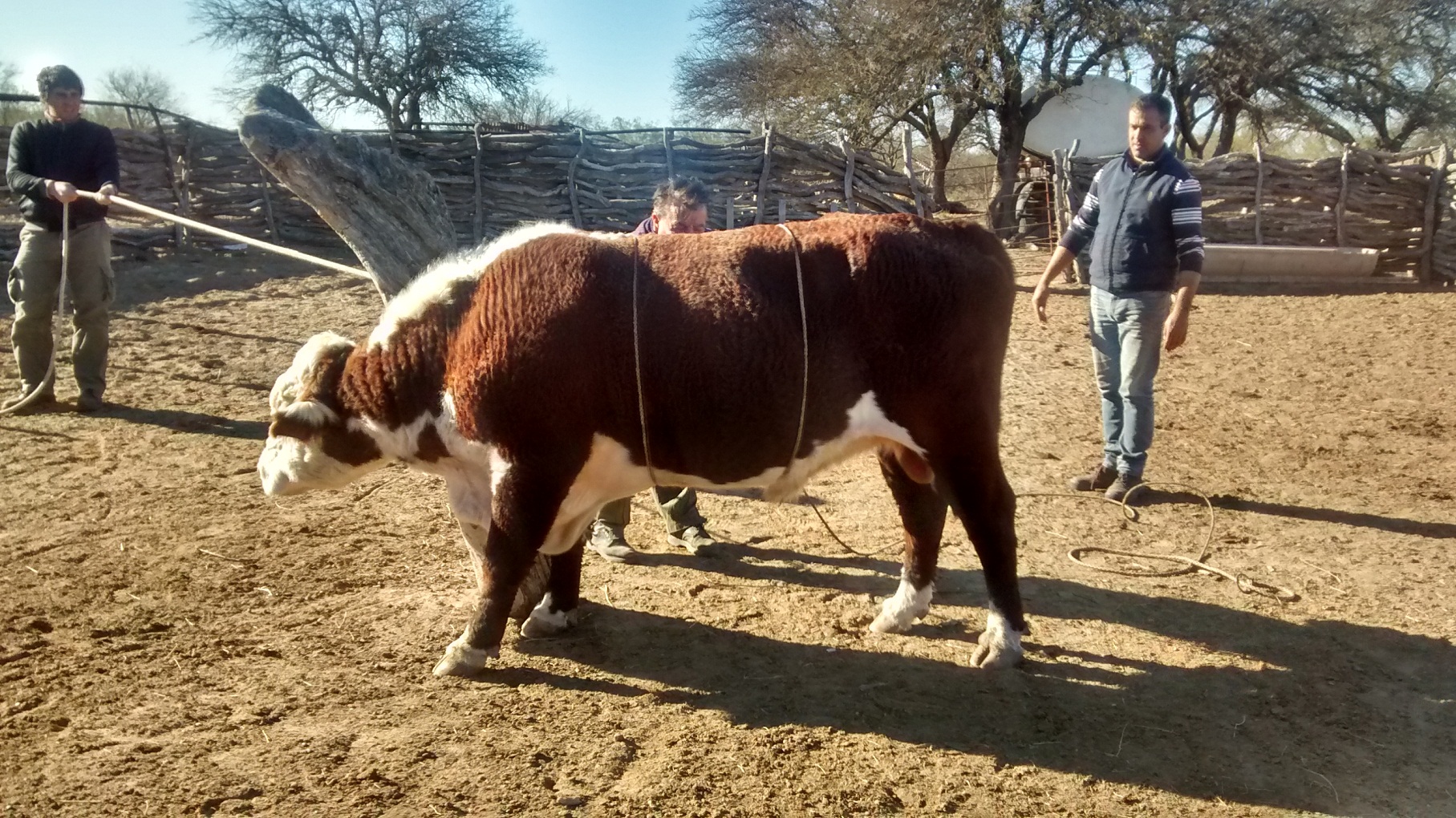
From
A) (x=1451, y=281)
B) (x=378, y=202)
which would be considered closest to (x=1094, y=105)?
(x=1451, y=281)

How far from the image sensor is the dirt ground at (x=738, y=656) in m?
2.99

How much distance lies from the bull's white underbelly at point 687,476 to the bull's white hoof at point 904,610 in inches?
27.2

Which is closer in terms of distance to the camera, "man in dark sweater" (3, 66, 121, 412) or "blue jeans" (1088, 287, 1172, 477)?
"blue jeans" (1088, 287, 1172, 477)

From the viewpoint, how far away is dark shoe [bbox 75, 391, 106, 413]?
22.5 ft

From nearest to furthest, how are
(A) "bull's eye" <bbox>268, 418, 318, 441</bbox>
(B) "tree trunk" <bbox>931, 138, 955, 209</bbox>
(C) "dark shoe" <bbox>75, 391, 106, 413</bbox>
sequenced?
1. (A) "bull's eye" <bbox>268, 418, 318, 441</bbox>
2. (C) "dark shoe" <bbox>75, 391, 106, 413</bbox>
3. (B) "tree trunk" <bbox>931, 138, 955, 209</bbox>

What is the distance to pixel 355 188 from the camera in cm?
670

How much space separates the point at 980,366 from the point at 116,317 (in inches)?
370

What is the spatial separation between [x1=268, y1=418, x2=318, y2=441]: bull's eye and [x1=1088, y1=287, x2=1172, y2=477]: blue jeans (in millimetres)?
3990

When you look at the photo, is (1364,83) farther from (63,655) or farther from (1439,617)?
(63,655)

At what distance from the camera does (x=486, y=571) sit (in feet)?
12.0

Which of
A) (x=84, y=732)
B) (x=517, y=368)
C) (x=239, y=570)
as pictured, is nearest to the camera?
(x=84, y=732)

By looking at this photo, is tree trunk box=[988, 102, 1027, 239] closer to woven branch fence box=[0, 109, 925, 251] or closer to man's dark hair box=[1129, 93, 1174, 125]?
woven branch fence box=[0, 109, 925, 251]

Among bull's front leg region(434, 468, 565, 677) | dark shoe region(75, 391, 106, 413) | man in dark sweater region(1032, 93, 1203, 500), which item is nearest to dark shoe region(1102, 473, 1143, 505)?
man in dark sweater region(1032, 93, 1203, 500)

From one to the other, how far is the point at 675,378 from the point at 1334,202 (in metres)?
14.3
